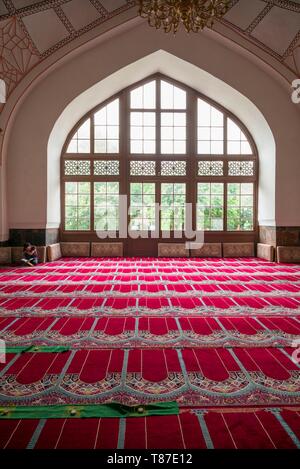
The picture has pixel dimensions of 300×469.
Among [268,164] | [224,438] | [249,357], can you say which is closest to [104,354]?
[249,357]

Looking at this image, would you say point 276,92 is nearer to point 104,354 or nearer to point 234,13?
point 234,13

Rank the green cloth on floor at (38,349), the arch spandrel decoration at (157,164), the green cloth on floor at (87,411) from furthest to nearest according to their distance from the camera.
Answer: the arch spandrel decoration at (157,164)
the green cloth on floor at (38,349)
the green cloth on floor at (87,411)

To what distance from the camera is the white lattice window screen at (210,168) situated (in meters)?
9.73

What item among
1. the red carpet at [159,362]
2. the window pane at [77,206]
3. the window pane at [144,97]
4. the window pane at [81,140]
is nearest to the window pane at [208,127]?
the window pane at [144,97]

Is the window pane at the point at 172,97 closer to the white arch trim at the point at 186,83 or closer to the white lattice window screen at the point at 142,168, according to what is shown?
the white arch trim at the point at 186,83

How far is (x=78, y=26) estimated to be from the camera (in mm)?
8078

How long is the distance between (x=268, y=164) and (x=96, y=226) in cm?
449

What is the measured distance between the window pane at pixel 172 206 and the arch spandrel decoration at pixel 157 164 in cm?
3

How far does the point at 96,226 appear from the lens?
381 inches

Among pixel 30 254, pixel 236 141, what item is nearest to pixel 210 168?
A: pixel 236 141

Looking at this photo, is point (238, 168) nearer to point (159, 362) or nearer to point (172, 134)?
point (172, 134)

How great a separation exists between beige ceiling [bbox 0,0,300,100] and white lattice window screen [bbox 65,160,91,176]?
2236 mm

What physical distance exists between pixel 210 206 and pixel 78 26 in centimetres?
509

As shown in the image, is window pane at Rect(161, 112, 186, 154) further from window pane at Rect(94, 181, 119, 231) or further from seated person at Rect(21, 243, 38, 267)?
seated person at Rect(21, 243, 38, 267)
